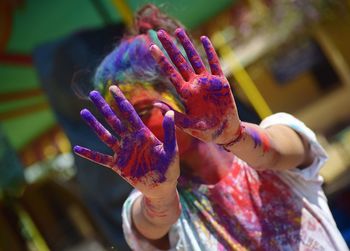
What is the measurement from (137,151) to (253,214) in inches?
15.8

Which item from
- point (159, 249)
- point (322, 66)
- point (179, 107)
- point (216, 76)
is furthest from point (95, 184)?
point (322, 66)

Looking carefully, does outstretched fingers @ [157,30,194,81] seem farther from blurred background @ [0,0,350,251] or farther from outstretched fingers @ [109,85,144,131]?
blurred background @ [0,0,350,251]

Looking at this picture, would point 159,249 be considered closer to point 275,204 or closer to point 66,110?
point 275,204

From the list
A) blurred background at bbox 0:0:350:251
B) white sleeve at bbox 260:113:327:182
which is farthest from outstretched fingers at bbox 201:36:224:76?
blurred background at bbox 0:0:350:251

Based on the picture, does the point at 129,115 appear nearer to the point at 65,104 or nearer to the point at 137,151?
the point at 137,151

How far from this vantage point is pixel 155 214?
1.04 m

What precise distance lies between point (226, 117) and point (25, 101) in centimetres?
328

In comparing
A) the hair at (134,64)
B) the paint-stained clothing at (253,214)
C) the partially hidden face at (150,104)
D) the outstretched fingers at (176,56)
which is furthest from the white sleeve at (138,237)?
the outstretched fingers at (176,56)

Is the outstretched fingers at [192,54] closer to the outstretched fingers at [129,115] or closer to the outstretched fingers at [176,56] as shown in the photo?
the outstretched fingers at [176,56]

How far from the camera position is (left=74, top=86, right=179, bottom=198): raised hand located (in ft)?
2.96

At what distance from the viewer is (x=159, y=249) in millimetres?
1156

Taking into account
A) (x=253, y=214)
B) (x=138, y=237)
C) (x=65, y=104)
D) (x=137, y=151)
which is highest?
(x=65, y=104)

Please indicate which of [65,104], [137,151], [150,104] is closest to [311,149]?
[150,104]

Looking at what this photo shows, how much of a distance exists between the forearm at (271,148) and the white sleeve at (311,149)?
0.02 meters
